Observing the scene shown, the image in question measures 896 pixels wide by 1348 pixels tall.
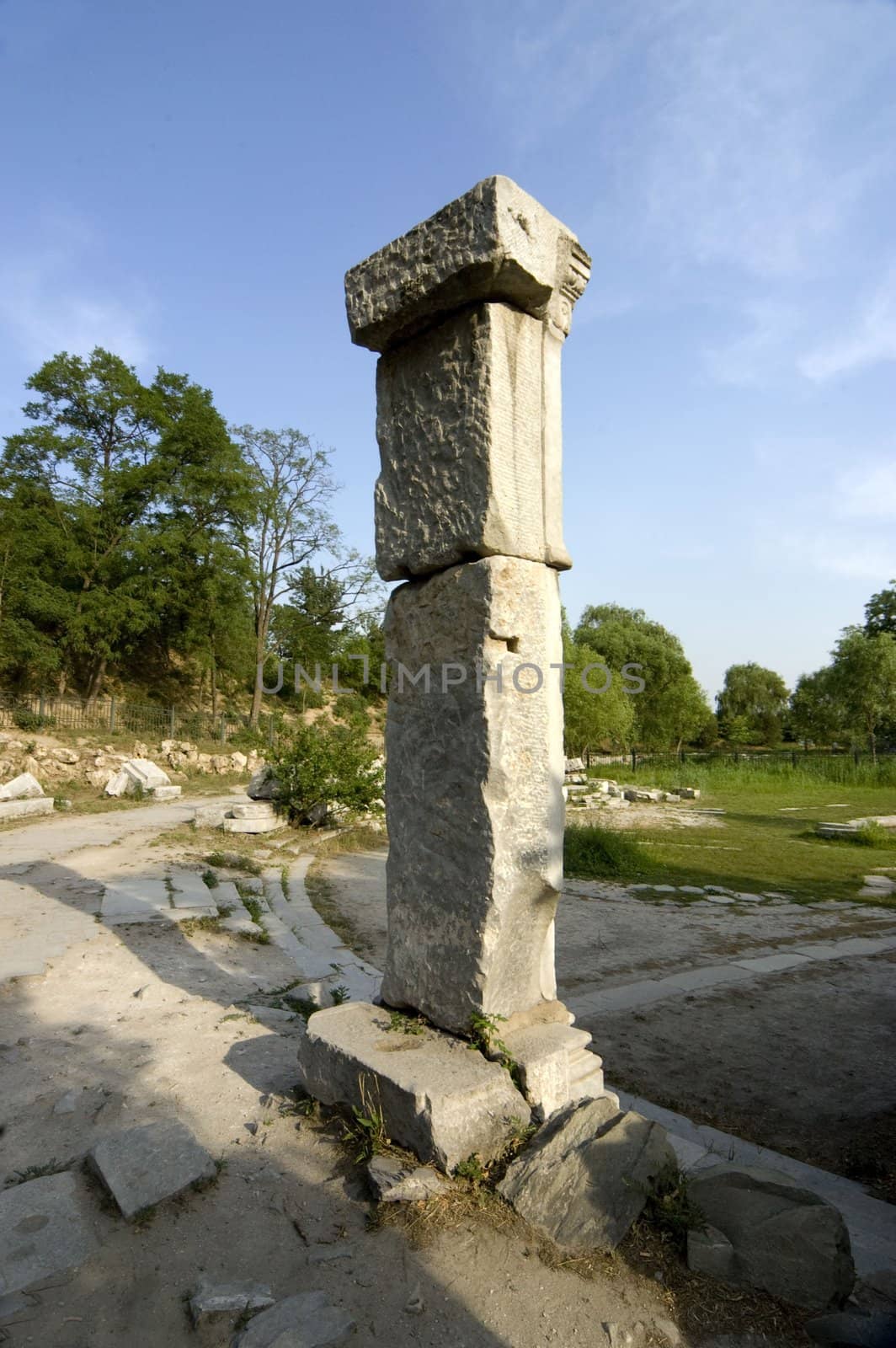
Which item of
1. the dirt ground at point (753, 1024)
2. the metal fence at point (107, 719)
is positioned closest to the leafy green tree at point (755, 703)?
the metal fence at point (107, 719)

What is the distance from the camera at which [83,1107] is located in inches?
114

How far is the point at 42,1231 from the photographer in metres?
2.15

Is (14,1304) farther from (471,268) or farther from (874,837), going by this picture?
(874,837)

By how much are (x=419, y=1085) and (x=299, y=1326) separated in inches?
28.6

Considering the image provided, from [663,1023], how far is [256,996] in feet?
8.41

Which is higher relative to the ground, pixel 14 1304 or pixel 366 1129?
pixel 366 1129

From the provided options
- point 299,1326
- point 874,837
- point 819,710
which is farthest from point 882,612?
point 299,1326

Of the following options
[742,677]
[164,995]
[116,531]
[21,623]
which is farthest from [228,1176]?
[742,677]

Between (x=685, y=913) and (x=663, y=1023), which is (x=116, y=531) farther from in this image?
(x=663, y=1023)

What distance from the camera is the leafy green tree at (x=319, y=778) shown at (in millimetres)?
10516

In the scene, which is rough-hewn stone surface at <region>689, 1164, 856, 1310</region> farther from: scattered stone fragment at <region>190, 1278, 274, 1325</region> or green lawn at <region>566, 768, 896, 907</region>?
green lawn at <region>566, 768, 896, 907</region>

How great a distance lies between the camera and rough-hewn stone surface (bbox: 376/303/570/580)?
2.84 meters

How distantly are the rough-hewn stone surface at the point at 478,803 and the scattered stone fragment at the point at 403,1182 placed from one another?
1.78 ft

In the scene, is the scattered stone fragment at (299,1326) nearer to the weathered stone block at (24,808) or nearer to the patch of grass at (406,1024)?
the patch of grass at (406,1024)
